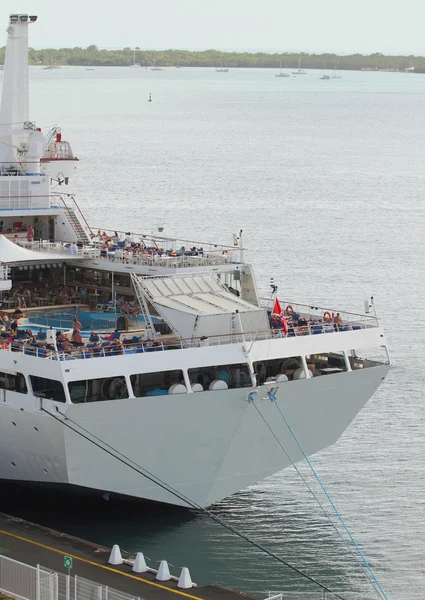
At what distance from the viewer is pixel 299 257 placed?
252 feet

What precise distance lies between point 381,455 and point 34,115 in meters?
134

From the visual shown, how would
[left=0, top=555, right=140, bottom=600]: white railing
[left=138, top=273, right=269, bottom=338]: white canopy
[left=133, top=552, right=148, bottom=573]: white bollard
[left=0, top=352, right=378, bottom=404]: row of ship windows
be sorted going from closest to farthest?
[left=0, top=555, right=140, bottom=600]: white railing → [left=133, top=552, right=148, bottom=573]: white bollard → [left=0, top=352, right=378, bottom=404]: row of ship windows → [left=138, top=273, right=269, bottom=338]: white canopy

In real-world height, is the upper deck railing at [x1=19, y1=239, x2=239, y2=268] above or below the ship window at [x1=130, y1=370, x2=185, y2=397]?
above

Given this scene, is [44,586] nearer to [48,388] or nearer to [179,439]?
[179,439]

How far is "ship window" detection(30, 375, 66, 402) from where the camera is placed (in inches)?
1300

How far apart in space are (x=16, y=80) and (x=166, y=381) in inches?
605

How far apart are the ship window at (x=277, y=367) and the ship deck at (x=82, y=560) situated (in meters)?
6.12

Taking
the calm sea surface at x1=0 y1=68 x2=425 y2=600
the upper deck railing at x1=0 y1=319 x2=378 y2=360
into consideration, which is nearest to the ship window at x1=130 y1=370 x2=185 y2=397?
the upper deck railing at x1=0 y1=319 x2=378 y2=360

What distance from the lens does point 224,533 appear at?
114 ft

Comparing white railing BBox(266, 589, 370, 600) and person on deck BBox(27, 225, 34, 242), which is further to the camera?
person on deck BBox(27, 225, 34, 242)

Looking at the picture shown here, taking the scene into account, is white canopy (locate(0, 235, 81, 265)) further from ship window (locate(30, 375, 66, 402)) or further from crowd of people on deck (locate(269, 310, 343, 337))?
ship window (locate(30, 375, 66, 402))

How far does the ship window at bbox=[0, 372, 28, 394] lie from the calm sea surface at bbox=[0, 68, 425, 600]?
11.5ft

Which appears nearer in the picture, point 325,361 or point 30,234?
point 325,361

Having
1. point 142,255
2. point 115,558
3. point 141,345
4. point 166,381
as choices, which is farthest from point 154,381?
point 142,255
